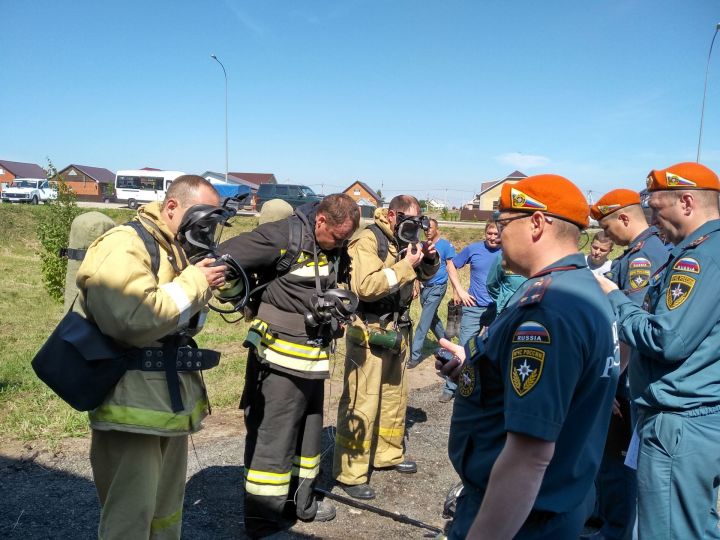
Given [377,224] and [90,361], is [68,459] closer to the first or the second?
[90,361]

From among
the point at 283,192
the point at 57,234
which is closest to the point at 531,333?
the point at 57,234

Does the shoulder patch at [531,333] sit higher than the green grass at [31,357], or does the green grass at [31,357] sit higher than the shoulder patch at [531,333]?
the shoulder patch at [531,333]

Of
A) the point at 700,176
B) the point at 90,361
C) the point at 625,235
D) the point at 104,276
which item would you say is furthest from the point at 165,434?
the point at 625,235

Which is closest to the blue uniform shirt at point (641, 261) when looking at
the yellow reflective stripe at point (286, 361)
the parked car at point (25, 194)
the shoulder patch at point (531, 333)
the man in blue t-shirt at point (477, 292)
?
the yellow reflective stripe at point (286, 361)

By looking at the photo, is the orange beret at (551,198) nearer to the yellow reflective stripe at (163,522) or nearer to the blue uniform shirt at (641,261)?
the blue uniform shirt at (641,261)

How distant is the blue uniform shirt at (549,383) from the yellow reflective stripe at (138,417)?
1.38 metres

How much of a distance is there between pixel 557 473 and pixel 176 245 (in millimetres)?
2086

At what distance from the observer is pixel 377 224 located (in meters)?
4.54

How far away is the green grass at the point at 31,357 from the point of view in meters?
4.95

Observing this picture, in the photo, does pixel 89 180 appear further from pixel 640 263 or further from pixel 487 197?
pixel 640 263

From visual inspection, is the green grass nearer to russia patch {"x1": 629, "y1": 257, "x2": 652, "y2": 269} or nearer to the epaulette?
russia patch {"x1": 629, "y1": 257, "x2": 652, "y2": 269}

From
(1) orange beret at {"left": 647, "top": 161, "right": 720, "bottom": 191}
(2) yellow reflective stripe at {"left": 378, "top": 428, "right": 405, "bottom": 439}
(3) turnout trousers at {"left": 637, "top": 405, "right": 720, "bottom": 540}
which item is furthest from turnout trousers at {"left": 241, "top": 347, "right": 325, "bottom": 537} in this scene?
(1) orange beret at {"left": 647, "top": 161, "right": 720, "bottom": 191}

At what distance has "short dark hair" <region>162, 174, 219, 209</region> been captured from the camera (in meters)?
2.79

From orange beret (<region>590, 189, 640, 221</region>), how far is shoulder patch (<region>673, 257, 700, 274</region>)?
3.84 ft
